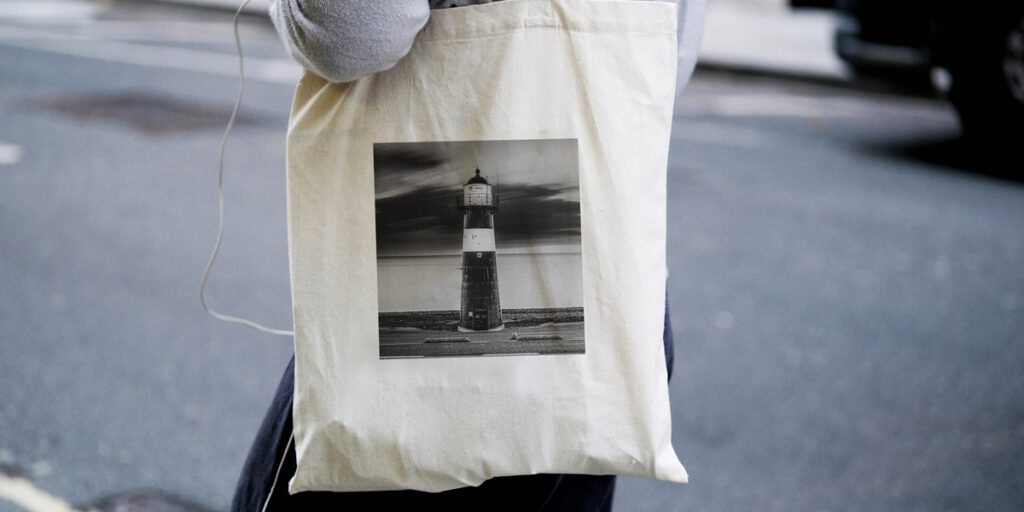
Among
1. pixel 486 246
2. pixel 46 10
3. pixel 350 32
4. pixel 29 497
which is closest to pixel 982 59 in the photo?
pixel 29 497

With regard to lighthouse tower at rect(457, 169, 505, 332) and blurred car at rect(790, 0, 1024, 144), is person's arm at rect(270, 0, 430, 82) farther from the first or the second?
blurred car at rect(790, 0, 1024, 144)

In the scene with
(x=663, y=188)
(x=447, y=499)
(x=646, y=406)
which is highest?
(x=663, y=188)

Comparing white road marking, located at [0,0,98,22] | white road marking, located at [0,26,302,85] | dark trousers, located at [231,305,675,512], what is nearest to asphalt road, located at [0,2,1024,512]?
dark trousers, located at [231,305,675,512]

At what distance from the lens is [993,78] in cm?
697

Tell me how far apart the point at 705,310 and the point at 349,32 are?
3.30m

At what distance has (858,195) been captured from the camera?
6.13 metres

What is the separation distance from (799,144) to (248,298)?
4585 mm

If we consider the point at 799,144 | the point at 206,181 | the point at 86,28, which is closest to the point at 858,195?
the point at 799,144

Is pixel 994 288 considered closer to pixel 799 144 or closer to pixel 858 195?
pixel 858 195

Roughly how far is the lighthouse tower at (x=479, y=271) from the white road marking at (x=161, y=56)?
27.1 ft

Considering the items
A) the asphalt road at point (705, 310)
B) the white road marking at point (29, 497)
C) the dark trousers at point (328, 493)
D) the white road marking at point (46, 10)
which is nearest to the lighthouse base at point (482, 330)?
the dark trousers at point (328, 493)

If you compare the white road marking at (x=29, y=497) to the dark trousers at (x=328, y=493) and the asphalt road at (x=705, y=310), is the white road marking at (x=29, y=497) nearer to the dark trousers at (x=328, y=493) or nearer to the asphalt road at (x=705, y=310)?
the asphalt road at (x=705, y=310)

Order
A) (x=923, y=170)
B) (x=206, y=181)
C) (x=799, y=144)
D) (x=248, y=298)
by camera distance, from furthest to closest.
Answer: (x=799, y=144), (x=923, y=170), (x=206, y=181), (x=248, y=298)

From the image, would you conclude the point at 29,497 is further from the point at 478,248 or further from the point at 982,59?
the point at 982,59
